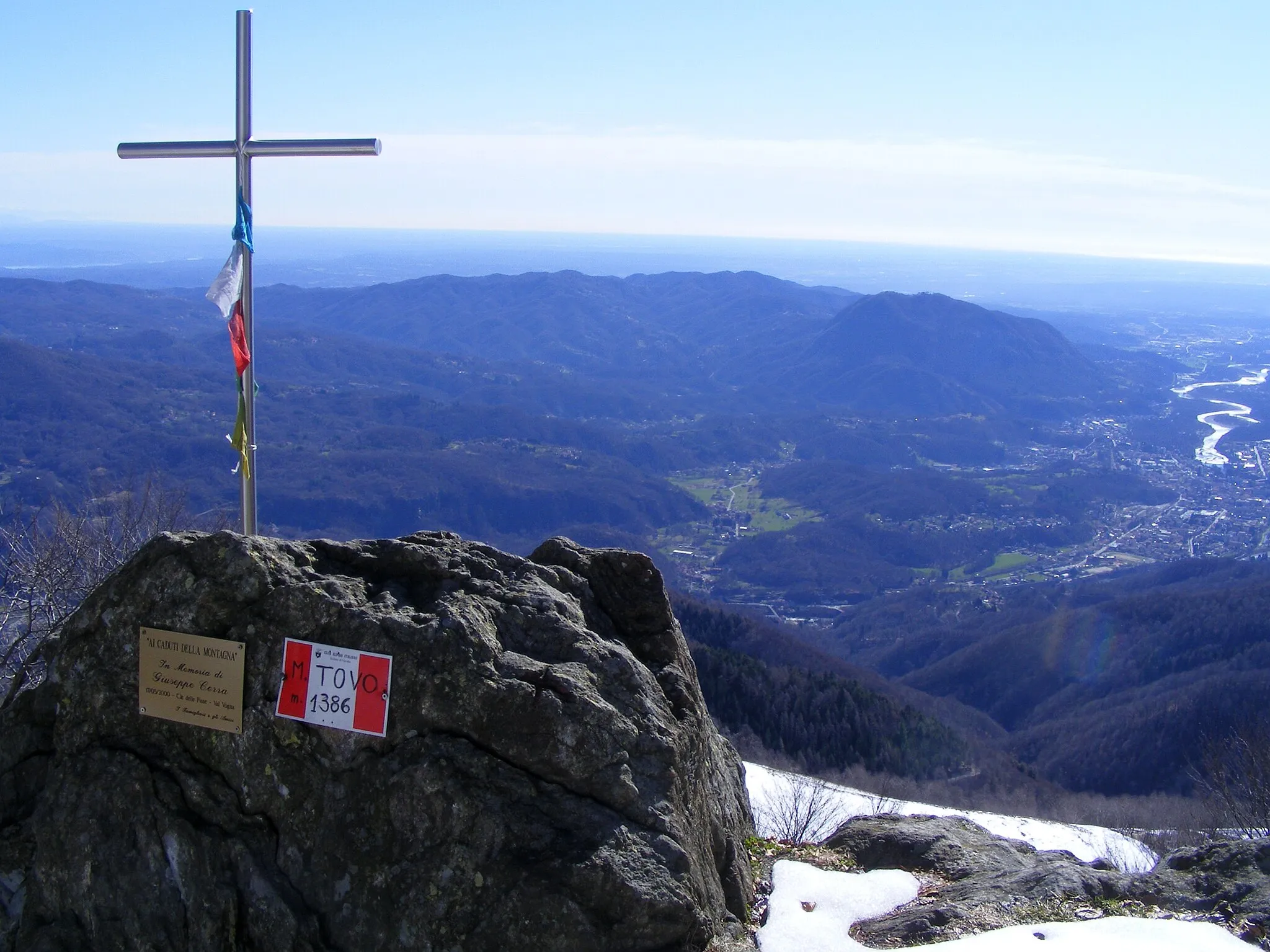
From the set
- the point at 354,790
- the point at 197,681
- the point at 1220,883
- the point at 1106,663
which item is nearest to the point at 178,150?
the point at 197,681

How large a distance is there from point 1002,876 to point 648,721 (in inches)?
146

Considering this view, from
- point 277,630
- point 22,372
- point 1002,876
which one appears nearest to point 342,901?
point 277,630

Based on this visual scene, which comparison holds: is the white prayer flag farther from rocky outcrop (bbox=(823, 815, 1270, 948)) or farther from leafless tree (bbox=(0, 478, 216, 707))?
rocky outcrop (bbox=(823, 815, 1270, 948))

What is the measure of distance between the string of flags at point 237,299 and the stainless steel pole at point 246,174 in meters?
0.03

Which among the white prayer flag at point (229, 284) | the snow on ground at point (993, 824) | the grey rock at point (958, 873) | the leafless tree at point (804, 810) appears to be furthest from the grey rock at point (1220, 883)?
the snow on ground at point (993, 824)

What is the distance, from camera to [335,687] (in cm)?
622

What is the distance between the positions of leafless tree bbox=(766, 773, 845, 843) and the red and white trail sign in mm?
16269

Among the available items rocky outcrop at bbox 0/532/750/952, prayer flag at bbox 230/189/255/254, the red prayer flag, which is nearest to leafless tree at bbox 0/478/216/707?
the red prayer flag

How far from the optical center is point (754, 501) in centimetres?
19175

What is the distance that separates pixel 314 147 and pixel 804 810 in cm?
2391

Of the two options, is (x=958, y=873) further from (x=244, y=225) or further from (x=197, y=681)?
(x=244, y=225)

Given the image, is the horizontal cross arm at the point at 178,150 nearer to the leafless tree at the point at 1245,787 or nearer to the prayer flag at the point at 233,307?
the prayer flag at the point at 233,307

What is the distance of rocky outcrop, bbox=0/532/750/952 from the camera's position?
5.75 m

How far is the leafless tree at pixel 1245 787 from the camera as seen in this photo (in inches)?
937
